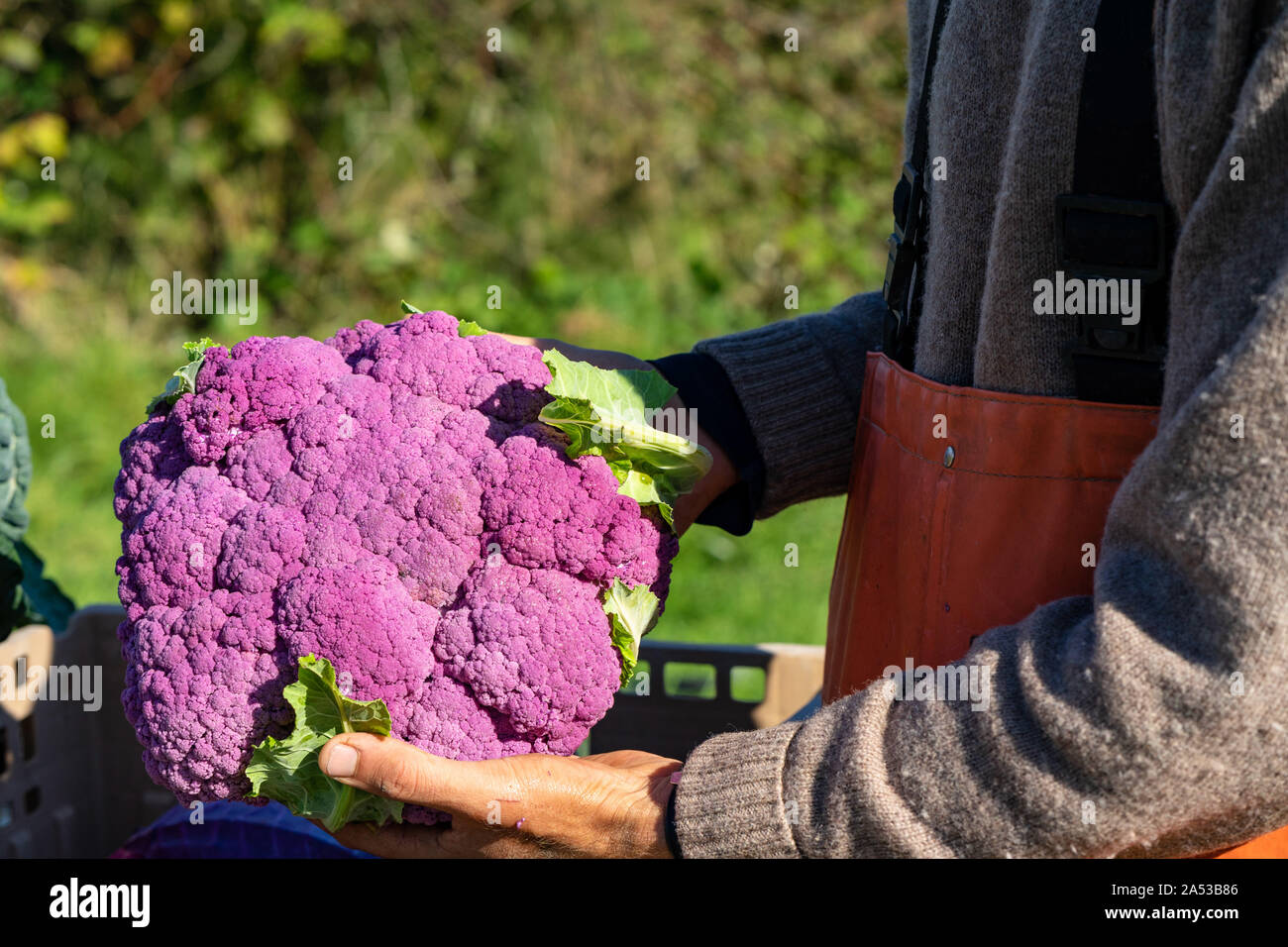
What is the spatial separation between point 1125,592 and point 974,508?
0.88ft

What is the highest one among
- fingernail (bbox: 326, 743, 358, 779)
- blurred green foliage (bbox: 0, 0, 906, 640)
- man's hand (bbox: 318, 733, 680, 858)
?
blurred green foliage (bbox: 0, 0, 906, 640)

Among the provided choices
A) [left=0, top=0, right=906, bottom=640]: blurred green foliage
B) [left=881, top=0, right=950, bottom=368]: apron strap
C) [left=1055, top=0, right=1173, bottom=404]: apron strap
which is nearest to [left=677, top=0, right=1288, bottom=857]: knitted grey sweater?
[left=1055, top=0, right=1173, bottom=404]: apron strap

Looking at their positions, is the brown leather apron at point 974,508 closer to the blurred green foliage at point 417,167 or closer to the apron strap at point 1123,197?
the apron strap at point 1123,197

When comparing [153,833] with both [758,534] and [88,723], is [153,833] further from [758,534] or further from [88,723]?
[758,534]

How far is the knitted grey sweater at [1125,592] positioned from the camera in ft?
3.15

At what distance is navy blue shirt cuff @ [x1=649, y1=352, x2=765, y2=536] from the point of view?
169 cm

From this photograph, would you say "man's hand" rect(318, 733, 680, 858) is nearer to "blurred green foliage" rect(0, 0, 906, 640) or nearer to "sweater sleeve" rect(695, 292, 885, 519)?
"sweater sleeve" rect(695, 292, 885, 519)

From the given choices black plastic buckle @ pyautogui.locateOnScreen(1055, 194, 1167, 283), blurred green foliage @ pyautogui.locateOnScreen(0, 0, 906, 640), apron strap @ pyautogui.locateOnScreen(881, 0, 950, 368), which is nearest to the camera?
black plastic buckle @ pyautogui.locateOnScreen(1055, 194, 1167, 283)

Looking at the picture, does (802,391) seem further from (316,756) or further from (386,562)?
(316,756)

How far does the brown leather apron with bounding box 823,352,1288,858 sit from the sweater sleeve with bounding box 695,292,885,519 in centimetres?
19

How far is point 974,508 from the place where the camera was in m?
1.30

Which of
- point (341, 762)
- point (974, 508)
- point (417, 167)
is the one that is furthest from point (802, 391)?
point (417, 167)

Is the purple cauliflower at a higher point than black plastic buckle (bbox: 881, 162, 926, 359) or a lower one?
lower

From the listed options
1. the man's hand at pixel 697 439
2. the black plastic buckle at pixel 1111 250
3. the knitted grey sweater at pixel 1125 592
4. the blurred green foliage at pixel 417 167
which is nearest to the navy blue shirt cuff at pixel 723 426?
the man's hand at pixel 697 439
